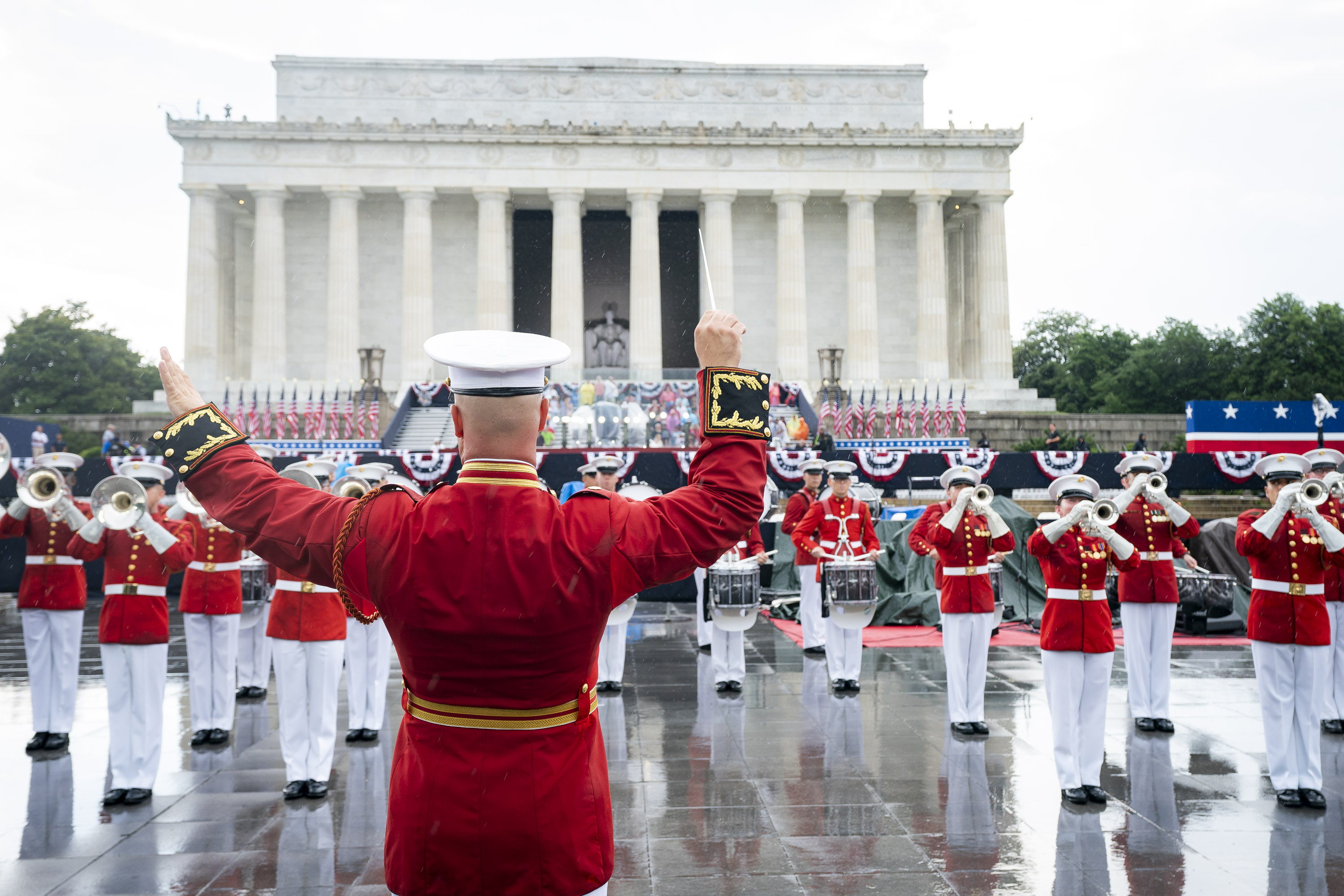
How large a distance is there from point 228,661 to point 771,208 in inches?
1786

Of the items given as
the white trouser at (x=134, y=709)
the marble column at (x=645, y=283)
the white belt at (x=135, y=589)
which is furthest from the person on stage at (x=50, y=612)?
the marble column at (x=645, y=283)

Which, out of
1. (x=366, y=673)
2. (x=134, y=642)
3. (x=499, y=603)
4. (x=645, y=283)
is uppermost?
(x=645, y=283)

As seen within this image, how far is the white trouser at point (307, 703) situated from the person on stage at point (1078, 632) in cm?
562

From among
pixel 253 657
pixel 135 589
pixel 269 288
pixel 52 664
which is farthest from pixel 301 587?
pixel 269 288

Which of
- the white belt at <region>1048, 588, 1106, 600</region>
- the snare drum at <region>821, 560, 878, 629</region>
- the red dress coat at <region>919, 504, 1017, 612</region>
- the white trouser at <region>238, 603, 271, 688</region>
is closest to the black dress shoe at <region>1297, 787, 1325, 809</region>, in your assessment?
the white belt at <region>1048, 588, 1106, 600</region>

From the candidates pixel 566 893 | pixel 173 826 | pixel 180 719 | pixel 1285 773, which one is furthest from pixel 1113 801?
pixel 180 719

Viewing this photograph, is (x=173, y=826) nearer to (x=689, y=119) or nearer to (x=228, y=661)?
(x=228, y=661)

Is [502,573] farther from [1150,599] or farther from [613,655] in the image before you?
[613,655]

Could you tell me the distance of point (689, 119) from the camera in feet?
169

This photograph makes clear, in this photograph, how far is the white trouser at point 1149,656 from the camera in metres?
9.91

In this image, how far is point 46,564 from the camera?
9.50 metres

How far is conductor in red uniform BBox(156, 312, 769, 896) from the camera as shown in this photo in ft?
9.09

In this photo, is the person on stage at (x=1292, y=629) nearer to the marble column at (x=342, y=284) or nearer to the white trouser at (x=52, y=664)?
the white trouser at (x=52, y=664)

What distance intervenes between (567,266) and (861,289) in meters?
14.5
